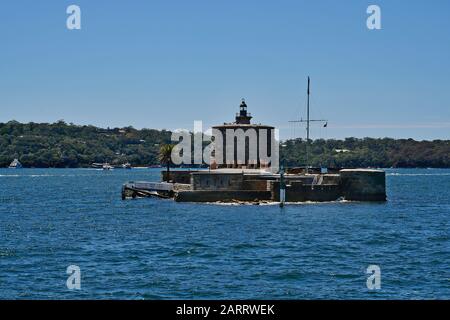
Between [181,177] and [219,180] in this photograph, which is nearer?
[219,180]

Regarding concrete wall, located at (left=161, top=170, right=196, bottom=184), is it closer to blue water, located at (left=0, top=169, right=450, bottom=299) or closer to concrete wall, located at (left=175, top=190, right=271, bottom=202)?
concrete wall, located at (left=175, top=190, right=271, bottom=202)

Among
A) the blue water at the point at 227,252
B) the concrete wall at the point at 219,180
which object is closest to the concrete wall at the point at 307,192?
the blue water at the point at 227,252

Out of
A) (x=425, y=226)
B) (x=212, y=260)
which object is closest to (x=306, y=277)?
(x=212, y=260)

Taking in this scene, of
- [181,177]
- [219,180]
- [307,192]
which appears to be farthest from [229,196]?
[181,177]

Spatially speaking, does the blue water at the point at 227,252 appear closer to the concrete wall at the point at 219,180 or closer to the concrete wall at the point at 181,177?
the concrete wall at the point at 219,180

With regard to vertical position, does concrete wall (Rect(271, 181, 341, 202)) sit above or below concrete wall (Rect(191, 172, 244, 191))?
below

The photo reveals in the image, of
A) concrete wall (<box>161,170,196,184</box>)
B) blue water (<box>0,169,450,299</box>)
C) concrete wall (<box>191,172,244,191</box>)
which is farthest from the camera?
concrete wall (<box>161,170,196,184</box>)

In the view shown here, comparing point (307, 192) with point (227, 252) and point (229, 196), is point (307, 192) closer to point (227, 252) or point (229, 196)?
point (229, 196)

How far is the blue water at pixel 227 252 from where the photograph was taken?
27484 mm

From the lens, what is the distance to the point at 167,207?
6838 cm

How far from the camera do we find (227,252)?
124 ft

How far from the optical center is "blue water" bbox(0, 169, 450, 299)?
90.2 feet

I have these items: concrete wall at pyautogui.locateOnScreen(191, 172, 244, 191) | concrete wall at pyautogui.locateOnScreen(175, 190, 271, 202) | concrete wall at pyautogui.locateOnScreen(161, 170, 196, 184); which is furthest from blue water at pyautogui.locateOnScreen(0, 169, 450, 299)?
concrete wall at pyautogui.locateOnScreen(161, 170, 196, 184)
